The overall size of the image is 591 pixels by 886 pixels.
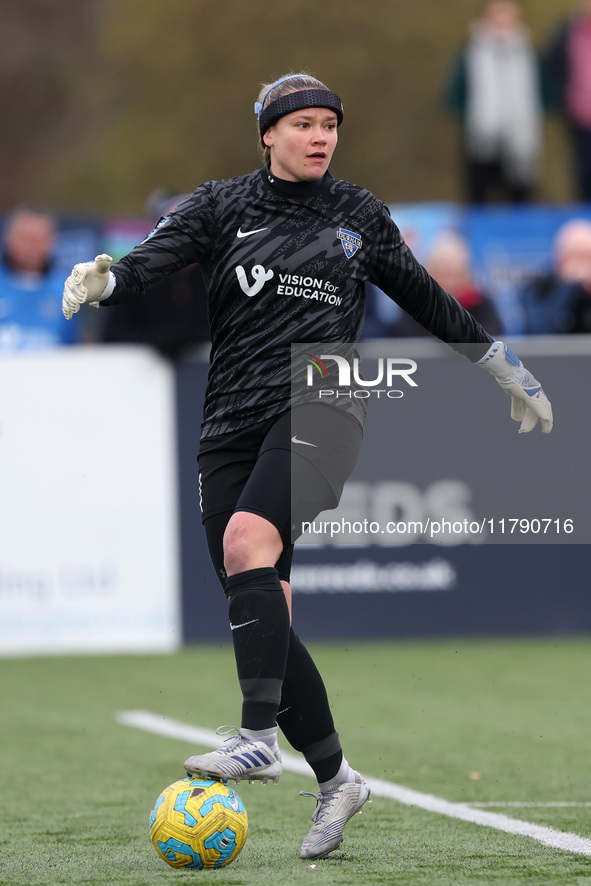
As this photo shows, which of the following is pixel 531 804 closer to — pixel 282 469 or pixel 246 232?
pixel 282 469

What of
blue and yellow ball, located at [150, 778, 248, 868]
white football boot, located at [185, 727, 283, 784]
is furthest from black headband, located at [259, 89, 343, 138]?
blue and yellow ball, located at [150, 778, 248, 868]

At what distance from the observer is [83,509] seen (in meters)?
10.4

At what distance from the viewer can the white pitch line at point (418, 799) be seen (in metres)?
5.17

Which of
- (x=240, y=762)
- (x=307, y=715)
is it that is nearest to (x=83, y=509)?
(x=307, y=715)

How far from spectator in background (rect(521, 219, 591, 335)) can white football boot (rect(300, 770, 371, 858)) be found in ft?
20.1

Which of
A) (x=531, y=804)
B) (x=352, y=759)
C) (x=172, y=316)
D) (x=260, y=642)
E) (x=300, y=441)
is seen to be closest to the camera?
A: (x=260, y=642)

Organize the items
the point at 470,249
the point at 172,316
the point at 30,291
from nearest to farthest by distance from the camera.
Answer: the point at 172,316 → the point at 30,291 → the point at 470,249

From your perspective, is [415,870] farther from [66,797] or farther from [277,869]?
[66,797]

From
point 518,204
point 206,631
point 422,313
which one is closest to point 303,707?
point 422,313

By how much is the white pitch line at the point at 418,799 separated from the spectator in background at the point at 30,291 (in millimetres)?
4018

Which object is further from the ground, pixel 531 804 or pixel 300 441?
pixel 300 441

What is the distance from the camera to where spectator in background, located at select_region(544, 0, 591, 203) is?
1533 centimetres

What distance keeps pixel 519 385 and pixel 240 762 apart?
1511 mm

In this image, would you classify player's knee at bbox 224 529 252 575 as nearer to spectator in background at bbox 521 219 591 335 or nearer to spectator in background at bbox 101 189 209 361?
spectator in background at bbox 101 189 209 361
